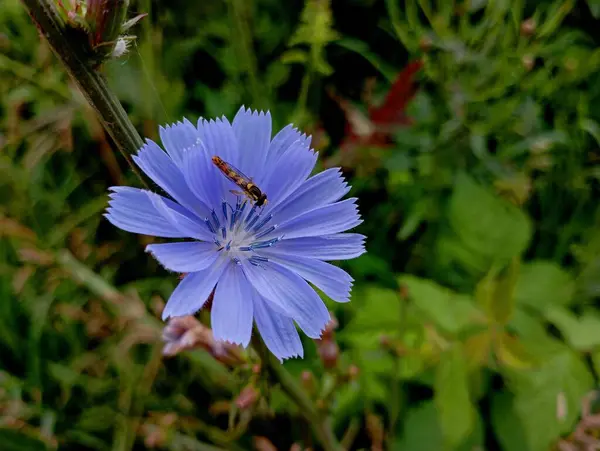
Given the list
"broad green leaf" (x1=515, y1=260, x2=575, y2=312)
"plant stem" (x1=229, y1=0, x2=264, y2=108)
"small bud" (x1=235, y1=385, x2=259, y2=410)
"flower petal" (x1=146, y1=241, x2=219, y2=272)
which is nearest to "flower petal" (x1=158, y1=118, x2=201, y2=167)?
"flower petal" (x1=146, y1=241, x2=219, y2=272)

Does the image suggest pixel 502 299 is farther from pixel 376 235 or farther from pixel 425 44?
pixel 425 44

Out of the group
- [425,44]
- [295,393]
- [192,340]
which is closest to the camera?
[192,340]

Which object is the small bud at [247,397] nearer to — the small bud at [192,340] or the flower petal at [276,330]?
the small bud at [192,340]

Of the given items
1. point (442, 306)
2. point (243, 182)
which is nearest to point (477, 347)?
point (442, 306)

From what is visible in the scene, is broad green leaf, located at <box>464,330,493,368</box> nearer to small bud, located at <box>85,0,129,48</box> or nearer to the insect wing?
the insect wing

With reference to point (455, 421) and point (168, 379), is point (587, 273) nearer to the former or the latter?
point (455, 421)

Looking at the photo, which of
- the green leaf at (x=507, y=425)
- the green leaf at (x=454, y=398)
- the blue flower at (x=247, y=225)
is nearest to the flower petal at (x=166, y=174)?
the blue flower at (x=247, y=225)

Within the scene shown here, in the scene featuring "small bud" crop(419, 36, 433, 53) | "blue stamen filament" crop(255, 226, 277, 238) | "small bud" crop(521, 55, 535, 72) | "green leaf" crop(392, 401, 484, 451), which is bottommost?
"green leaf" crop(392, 401, 484, 451)
